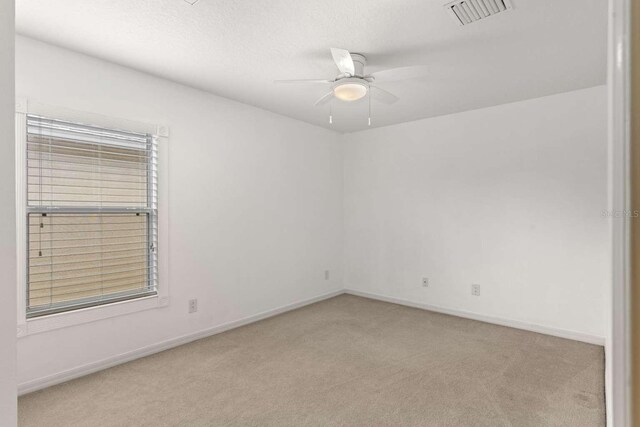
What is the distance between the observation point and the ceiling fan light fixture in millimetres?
2502

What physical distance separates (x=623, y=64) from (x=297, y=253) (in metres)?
4.14

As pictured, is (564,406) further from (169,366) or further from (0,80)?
(0,80)

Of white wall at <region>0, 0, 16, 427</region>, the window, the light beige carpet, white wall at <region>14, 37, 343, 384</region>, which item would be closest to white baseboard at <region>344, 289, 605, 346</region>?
the light beige carpet

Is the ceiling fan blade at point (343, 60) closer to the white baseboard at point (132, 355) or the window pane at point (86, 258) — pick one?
the window pane at point (86, 258)

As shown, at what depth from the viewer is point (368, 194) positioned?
5031 millimetres

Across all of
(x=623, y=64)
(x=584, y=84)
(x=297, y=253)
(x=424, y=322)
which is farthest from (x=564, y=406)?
(x=297, y=253)

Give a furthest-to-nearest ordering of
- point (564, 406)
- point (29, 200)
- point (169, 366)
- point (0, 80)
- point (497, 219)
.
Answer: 1. point (497, 219)
2. point (169, 366)
3. point (29, 200)
4. point (564, 406)
5. point (0, 80)

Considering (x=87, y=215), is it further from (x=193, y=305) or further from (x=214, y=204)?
(x=193, y=305)

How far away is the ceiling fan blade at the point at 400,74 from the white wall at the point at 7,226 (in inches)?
99.2

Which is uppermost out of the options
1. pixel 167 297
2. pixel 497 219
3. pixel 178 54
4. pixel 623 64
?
pixel 178 54

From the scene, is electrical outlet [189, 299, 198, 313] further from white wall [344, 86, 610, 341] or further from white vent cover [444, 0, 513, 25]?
white vent cover [444, 0, 513, 25]

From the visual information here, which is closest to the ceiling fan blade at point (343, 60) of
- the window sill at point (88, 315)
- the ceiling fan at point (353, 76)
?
the ceiling fan at point (353, 76)

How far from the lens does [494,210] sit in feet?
12.9

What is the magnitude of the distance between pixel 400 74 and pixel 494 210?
197 cm
